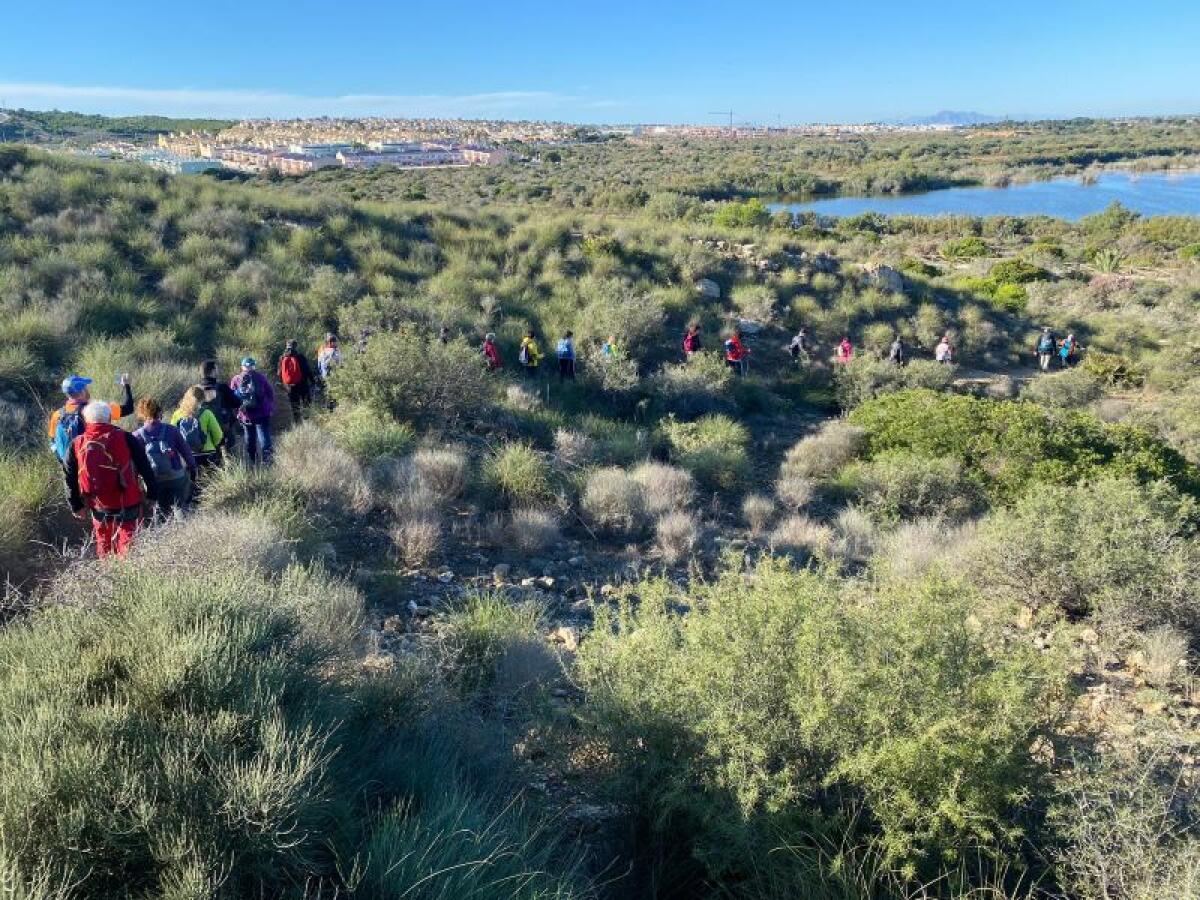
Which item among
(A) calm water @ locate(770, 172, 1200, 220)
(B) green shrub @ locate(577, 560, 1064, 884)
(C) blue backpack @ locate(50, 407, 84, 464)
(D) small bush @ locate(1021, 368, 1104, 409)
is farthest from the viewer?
(A) calm water @ locate(770, 172, 1200, 220)

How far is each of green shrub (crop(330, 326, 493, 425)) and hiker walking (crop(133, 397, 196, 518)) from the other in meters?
3.60

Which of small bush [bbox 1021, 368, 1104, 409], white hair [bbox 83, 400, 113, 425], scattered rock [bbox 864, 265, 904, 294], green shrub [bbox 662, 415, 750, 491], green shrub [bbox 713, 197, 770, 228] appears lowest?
small bush [bbox 1021, 368, 1104, 409]

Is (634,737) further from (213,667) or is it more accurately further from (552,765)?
(213,667)

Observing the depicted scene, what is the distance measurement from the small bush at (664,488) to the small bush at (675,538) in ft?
1.51

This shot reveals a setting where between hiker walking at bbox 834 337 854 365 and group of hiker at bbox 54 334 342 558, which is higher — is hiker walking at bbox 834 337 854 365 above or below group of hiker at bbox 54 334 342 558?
below

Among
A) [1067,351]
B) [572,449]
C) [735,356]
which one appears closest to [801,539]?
[572,449]

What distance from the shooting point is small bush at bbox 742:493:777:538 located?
8.19 metres

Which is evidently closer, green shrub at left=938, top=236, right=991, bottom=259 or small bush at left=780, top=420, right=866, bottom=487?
small bush at left=780, top=420, right=866, bottom=487

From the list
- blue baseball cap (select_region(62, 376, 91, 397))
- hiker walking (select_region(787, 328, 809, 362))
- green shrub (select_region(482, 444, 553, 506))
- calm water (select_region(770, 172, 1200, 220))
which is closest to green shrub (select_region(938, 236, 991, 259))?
calm water (select_region(770, 172, 1200, 220))

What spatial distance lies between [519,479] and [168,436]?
11.0 ft

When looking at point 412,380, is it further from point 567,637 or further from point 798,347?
point 798,347

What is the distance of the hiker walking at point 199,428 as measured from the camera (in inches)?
261

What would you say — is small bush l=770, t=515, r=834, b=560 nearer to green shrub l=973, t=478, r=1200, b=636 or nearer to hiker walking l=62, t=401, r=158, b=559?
green shrub l=973, t=478, r=1200, b=636

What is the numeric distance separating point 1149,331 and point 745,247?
12.3 m
